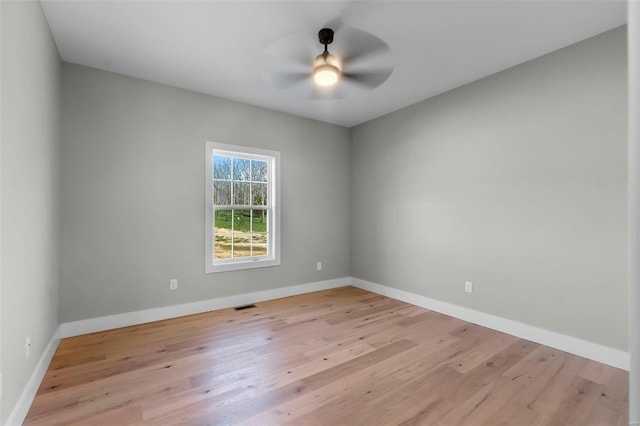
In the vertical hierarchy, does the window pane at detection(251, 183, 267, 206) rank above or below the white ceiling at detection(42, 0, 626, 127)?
below

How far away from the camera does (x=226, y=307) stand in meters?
3.77

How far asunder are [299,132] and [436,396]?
3.60 m

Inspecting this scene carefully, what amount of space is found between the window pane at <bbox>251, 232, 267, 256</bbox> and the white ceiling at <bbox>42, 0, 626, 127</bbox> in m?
1.98

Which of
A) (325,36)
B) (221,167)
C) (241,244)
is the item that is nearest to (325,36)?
(325,36)

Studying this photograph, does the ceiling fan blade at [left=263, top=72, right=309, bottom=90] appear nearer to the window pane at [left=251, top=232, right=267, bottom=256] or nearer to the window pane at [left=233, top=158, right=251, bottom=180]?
the window pane at [left=233, top=158, right=251, bottom=180]

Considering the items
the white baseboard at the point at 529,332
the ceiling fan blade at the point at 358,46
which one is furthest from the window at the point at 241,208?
the ceiling fan blade at the point at 358,46

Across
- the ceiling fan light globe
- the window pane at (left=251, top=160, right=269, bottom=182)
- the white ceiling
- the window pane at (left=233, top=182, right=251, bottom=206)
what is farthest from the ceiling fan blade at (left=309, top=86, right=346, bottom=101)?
the window pane at (left=233, top=182, right=251, bottom=206)

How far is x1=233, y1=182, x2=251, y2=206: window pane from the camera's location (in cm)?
401

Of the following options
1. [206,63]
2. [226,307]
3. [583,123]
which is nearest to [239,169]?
[206,63]

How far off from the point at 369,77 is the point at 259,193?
92.1 inches

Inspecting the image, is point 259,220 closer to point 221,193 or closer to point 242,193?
point 242,193

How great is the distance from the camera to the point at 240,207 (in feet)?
13.2

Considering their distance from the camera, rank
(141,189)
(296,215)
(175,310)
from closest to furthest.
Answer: (141,189) → (175,310) → (296,215)

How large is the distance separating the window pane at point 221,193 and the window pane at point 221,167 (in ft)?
0.26
